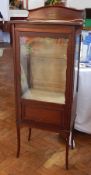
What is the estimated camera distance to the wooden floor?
1775 mm

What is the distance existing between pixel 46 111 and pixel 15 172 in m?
0.50

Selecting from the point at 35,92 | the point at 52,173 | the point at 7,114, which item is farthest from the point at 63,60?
the point at 7,114

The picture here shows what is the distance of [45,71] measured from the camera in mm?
1671

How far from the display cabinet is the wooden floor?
304mm

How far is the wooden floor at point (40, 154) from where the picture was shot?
1775 millimetres

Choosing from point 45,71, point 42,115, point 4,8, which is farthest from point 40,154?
point 4,8

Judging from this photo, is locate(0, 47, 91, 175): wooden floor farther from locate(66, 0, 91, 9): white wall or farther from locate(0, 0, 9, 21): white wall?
locate(0, 0, 9, 21): white wall

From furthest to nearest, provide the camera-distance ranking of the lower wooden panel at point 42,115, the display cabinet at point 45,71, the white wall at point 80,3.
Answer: the white wall at point 80,3, the lower wooden panel at point 42,115, the display cabinet at point 45,71

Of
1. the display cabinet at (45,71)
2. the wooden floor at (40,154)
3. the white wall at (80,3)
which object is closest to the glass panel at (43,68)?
the display cabinet at (45,71)

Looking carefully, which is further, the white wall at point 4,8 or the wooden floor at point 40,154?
the white wall at point 4,8

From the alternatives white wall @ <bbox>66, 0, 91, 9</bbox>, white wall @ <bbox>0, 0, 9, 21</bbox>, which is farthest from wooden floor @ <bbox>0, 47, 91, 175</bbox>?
white wall @ <bbox>0, 0, 9, 21</bbox>

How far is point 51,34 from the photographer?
1.47 meters

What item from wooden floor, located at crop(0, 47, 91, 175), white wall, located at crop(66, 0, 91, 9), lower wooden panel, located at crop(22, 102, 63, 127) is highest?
white wall, located at crop(66, 0, 91, 9)

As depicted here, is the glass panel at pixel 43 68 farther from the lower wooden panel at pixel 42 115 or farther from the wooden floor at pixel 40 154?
the wooden floor at pixel 40 154
